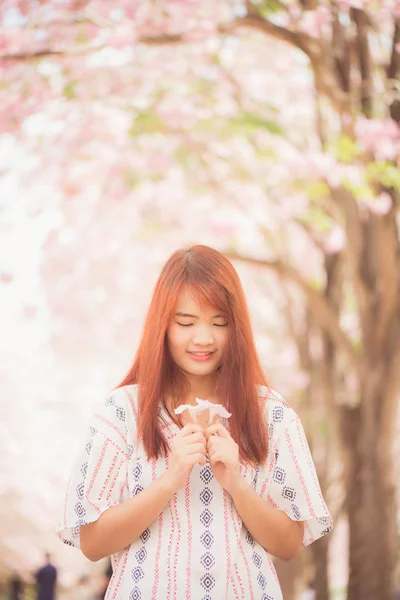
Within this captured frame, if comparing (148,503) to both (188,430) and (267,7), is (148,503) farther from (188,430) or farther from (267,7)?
(267,7)

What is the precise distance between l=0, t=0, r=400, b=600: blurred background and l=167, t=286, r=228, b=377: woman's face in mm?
4286

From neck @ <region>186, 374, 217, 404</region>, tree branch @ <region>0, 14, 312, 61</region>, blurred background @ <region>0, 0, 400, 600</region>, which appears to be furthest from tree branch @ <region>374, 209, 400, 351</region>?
neck @ <region>186, 374, 217, 404</region>

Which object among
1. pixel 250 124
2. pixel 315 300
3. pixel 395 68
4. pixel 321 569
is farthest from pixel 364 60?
pixel 321 569

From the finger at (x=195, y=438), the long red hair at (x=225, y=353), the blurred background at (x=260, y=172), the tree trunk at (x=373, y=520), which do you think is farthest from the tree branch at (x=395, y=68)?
the finger at (x=195, y=438)

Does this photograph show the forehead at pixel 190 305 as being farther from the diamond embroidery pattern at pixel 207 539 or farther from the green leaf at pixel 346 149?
the green leaf at pixel 346 149

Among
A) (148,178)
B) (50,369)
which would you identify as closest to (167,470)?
(148,178)

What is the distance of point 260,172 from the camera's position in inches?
388

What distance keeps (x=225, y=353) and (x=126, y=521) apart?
50 centimetres

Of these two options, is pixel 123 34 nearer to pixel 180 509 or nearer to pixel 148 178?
pixel 148 178

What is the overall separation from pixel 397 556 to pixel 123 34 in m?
4.84

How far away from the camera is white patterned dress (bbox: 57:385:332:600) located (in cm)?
238

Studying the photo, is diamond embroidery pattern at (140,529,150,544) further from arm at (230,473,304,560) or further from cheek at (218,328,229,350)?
cheek at (218,328,229,350)

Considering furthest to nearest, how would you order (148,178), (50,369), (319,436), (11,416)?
(11,416) → (50,369) → (319,436) → (148,178)

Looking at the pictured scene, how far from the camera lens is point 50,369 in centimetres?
2039
